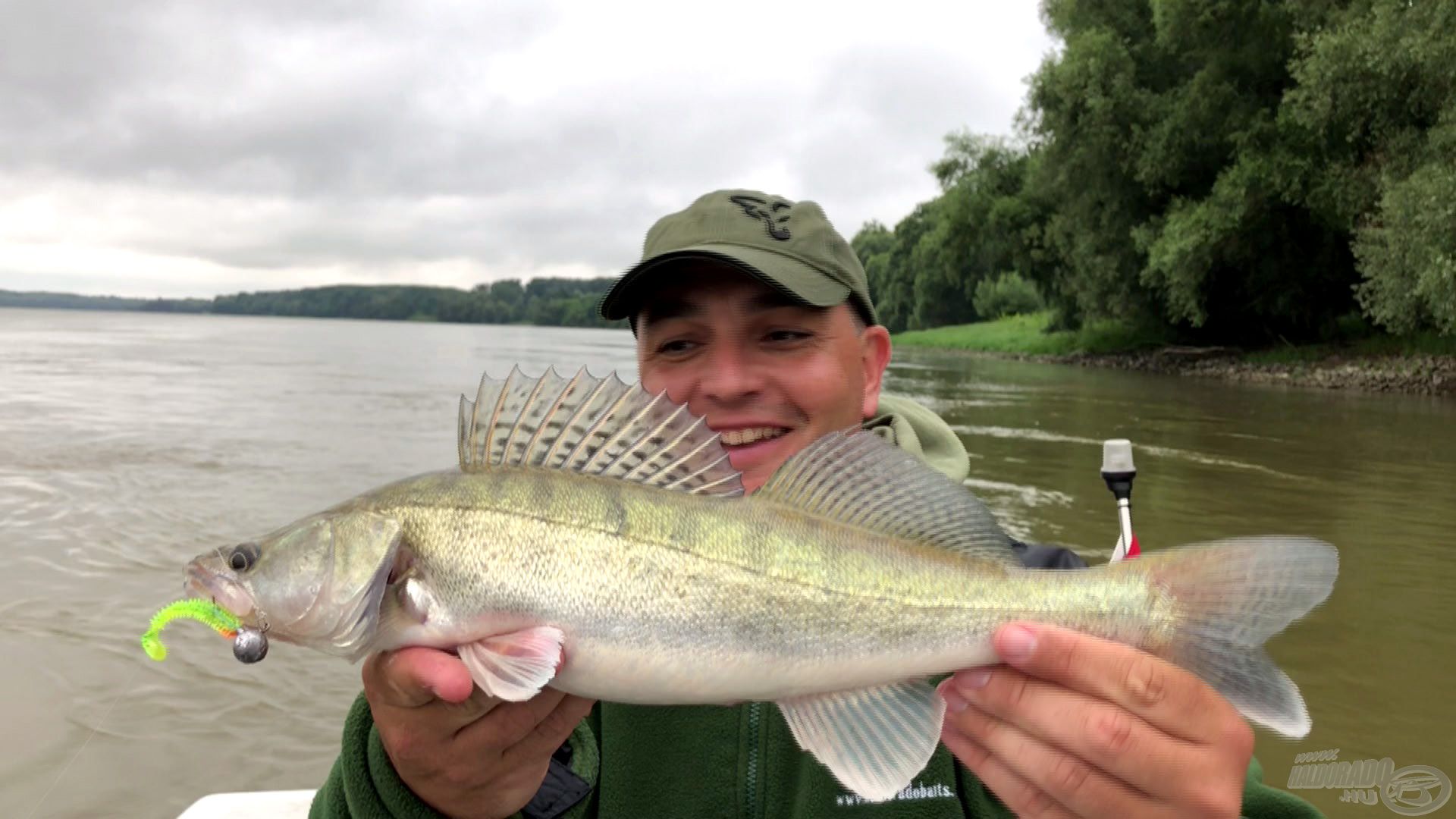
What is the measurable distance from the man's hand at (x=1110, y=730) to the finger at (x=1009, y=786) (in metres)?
0.01

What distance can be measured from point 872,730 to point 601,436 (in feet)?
3.01

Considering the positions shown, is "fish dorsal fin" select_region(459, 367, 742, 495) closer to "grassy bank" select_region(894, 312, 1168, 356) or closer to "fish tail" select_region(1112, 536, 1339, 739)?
"fish tail" select_region(1112, 536, 1339, 739)

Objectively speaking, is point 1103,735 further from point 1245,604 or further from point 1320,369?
point 1320,369

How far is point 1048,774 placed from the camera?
190 centimetres

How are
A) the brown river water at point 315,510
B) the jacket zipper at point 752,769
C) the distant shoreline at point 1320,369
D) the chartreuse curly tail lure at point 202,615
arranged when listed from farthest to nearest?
the distant shoreline at point 1320,369 → the brown river water at point 315,510 → the jacket zipper at point 752,769 → the chartreuse curly tail lure at point 202,615

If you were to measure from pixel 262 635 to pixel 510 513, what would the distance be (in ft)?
2.03

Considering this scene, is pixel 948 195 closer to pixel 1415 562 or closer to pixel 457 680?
pixel 1415 562

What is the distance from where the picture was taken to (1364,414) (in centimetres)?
1883

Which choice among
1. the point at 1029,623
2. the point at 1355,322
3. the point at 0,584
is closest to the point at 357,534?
the point at 1029,623

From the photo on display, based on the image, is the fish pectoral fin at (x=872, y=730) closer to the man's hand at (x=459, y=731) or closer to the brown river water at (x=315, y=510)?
the man's hand at (x=459, y=731)

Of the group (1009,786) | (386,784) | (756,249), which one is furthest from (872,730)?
(756,249)

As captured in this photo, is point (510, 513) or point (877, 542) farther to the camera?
point (877, 542)

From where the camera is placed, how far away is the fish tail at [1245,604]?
1.74 metres

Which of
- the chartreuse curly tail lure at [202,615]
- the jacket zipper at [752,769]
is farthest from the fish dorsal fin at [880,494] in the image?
the chartreuse curly tail lure at [202,615]
